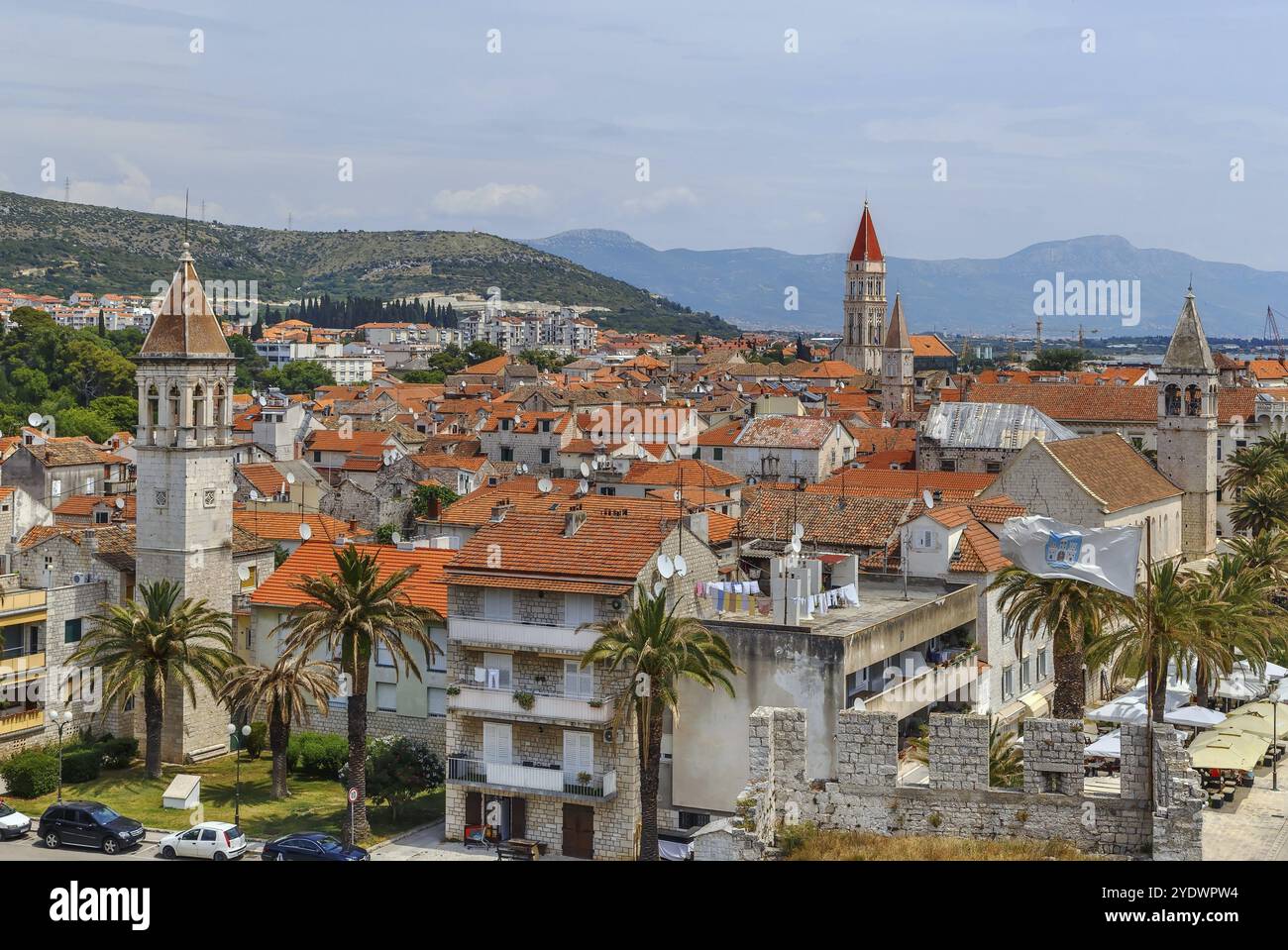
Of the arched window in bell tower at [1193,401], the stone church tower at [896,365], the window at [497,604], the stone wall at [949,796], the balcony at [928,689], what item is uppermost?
the stone church tower at [896,365]

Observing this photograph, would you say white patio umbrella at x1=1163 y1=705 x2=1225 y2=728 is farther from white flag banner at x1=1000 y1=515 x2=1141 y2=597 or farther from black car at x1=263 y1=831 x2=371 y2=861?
black car at x1=263 y1=831 x2=371 y2=861

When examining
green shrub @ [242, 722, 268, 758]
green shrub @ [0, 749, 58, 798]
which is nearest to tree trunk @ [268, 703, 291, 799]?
green shrub @ [242, 722, 268, 758]

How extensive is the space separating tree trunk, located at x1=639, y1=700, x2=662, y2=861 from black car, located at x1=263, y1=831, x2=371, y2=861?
661 centimetres

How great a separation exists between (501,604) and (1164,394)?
44198 millimetres

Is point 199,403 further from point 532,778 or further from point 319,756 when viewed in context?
point 532,778

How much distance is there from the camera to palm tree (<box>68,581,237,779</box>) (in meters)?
44.0

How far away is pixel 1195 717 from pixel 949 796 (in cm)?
1874

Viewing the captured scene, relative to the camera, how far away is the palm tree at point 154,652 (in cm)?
4400

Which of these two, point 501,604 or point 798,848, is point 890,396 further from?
point 798,848

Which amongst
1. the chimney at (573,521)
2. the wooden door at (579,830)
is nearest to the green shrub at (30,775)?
the wooden door at (579,830)

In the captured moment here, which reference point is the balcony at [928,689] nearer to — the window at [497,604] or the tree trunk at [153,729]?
the window at [497,604]

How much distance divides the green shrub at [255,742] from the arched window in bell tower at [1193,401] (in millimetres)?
45624

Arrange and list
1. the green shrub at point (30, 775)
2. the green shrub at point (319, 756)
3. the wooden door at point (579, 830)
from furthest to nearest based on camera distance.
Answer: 1. the green shrub at point (319, 756)
2. the green shrub at point (30, 775)
3. the wooden door at point (579, 830)
